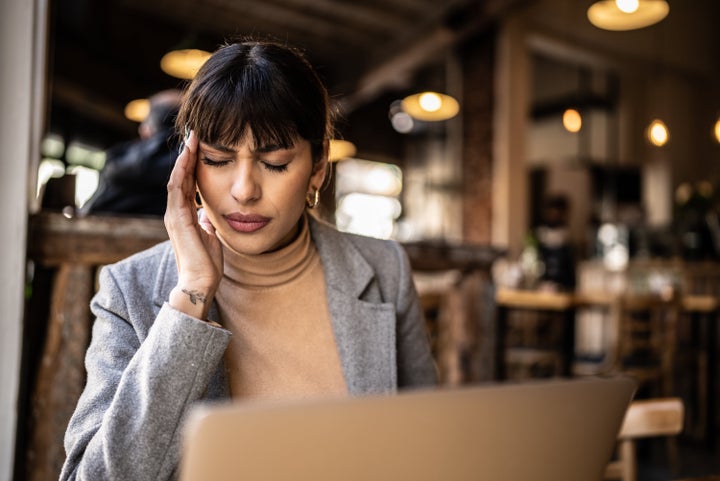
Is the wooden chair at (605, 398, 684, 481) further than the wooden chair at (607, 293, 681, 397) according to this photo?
No

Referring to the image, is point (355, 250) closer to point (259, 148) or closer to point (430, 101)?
point (259, 148)

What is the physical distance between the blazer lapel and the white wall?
3.01ft

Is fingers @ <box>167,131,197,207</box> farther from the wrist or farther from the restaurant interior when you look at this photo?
the restaurant interior

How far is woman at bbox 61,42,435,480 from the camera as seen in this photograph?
91 centimetres

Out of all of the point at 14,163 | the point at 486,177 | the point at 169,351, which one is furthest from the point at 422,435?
the point at 486,177

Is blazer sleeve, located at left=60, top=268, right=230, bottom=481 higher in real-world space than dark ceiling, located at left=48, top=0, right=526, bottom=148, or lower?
lower

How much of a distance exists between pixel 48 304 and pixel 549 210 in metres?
4.78

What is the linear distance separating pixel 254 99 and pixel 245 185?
150 mm

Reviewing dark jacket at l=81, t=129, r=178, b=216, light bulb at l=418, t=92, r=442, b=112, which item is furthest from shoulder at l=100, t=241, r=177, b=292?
light bulb at l=418, t=92, r=442, b=112

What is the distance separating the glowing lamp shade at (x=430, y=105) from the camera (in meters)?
5.94

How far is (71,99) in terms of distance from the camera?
736cm

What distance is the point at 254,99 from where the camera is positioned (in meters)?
1.05

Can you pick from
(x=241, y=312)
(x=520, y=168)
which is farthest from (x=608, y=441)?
(x=520, y=168)

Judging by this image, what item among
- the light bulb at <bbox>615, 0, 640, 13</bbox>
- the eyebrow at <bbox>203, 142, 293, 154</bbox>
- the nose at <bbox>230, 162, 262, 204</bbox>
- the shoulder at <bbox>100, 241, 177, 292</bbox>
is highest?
the light bulb at <bbox>615, 0, 640, 13</bbox>
